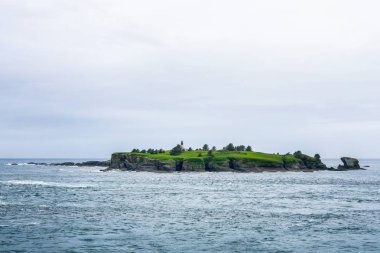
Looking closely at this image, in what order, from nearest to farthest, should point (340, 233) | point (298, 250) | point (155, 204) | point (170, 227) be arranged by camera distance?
point (298, 250) → point (340, 233) → point (170, 227) → point (155, 204)

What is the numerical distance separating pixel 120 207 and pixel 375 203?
4792 centimetres

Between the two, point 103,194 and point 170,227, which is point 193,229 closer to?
point 170,227

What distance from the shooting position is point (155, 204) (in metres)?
85.8

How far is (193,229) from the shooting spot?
193 feet

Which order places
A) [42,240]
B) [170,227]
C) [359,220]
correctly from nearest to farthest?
[42,240] < [170,227] < [359,220]

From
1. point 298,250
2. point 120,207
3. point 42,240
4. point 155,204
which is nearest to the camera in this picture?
point 298,250

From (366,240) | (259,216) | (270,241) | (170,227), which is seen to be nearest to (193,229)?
(170,227)

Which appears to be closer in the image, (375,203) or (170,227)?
(170,227)

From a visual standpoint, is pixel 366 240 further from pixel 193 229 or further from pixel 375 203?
pixel 375 203

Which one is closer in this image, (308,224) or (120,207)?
(308,224)

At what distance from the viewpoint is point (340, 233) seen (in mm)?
56219

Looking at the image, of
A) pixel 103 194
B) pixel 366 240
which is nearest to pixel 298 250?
pixel 366 240

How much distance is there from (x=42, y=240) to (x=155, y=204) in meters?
36.1

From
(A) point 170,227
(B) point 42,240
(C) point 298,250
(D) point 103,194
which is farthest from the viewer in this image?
(D) point 103,194
